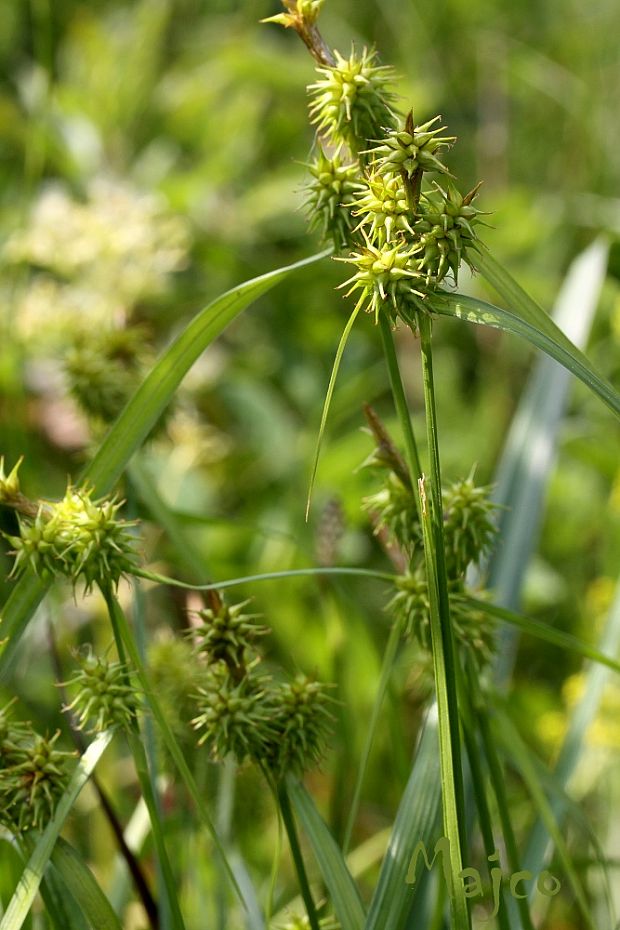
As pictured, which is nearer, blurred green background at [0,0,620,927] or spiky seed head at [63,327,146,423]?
spiky seed head at [63,327,146,423]

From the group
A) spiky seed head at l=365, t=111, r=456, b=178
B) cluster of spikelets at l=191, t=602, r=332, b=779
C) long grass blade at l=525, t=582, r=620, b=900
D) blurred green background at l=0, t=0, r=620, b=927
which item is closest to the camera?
spiky seed head at l=365, t=111, r=456, b=178

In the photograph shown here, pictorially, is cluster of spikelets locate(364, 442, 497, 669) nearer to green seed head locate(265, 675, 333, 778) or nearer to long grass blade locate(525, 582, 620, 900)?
green seed head locate(265, 675, 333, 778)

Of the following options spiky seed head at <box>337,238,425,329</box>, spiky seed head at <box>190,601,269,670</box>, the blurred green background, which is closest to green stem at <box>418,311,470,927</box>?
spiky seed head at <box>337,238,425,329</box>

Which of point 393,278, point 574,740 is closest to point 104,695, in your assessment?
point 393,278

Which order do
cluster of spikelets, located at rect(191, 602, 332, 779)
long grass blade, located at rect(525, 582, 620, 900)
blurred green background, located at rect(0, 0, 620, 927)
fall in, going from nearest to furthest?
cluster of spikelets, located at rect(191, 602, 332, 779) → long grass blade, located at rect(525, 582, 620, 900) → blurred green background, located at rect(0, 0, 620, 927)

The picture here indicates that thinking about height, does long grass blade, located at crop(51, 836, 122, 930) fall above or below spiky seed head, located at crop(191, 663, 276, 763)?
below

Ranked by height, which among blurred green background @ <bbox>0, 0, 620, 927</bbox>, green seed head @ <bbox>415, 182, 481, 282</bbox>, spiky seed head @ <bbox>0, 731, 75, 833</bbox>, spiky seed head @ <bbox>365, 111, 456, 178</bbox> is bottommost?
spiky seed head @ <bbox>0, 731, 75, 833</bbox>
